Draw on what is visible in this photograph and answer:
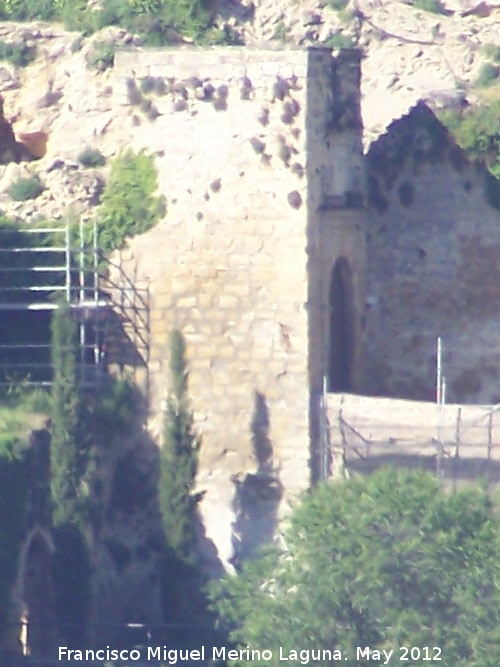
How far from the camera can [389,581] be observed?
987 inches

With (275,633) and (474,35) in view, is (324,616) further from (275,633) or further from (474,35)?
(474,35)

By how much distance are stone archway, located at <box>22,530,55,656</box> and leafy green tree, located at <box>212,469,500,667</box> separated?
2.59 m

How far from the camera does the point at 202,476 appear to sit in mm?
28516

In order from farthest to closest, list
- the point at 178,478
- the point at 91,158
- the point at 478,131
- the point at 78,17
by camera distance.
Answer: the point at 478,131
the point at 78,17
the point at 91,158
the point at 178,478

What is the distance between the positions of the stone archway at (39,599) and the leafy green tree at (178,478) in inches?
60.4

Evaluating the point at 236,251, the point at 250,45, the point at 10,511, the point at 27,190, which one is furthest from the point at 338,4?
the point at 10,511

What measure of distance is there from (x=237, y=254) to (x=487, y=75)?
7775 millimetres

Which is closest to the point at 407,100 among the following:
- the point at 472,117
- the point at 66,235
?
the point at 472,117

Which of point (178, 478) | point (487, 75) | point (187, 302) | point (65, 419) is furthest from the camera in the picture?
point (487, 75)

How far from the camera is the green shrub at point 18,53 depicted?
30766 millimetres

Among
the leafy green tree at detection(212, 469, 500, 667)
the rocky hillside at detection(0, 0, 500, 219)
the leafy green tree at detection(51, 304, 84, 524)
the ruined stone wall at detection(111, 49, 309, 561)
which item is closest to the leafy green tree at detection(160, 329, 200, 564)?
the ruined stone wall at detection(111, 49, 309, 561)

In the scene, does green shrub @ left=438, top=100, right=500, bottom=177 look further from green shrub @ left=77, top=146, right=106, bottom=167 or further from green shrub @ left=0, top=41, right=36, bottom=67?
green shrub @ left=0, top=41, right=36, bottom=67

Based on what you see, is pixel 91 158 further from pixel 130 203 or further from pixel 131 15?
pixel 131 15

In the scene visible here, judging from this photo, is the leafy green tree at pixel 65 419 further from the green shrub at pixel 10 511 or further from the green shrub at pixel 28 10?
the green shrub at pixel 28 10
